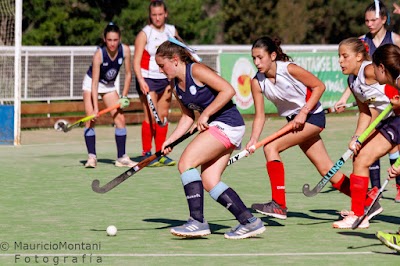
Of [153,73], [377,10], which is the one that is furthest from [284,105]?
[153,73]

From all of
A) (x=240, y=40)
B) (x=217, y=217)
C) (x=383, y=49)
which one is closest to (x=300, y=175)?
(x=217, y=217)

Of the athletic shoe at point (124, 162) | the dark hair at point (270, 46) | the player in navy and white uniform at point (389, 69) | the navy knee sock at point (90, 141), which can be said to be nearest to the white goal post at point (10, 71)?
the navy knee sock at point (90, 141)

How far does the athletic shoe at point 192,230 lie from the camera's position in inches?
315

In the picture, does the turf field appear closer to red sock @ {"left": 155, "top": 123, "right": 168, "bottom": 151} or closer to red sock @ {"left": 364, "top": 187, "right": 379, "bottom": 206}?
red sock @ {"left": 364, "top": 187, "right": 379, "bottom": 206}

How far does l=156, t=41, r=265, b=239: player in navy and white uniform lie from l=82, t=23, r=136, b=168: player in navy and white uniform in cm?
467

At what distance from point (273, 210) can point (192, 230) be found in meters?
1.11

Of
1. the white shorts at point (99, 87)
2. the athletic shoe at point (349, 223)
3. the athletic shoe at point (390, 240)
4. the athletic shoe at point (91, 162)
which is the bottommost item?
the athletic shoe at point (91, 162)

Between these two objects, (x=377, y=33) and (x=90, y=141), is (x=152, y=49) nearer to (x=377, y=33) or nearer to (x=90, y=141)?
(x=90, y=141)

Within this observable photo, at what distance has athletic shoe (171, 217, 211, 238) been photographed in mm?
8000

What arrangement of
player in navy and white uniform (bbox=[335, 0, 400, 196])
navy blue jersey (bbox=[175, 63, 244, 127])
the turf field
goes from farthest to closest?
1. player in navy and white uniform (bbox=[335, 0, 400, 196])
2. navy blue jersey (bbox=[175, 63, 244, 127])
3. the turf field

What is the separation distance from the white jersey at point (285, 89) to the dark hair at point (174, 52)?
98 centimetres

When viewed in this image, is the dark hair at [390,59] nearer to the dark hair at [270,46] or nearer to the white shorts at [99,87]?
the dark hair at [270,46]

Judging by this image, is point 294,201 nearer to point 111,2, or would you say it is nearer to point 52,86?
point 52,86

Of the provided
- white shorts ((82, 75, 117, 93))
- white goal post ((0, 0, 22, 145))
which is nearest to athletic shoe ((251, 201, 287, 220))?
white shorts ((82, 75, 117, 93))
